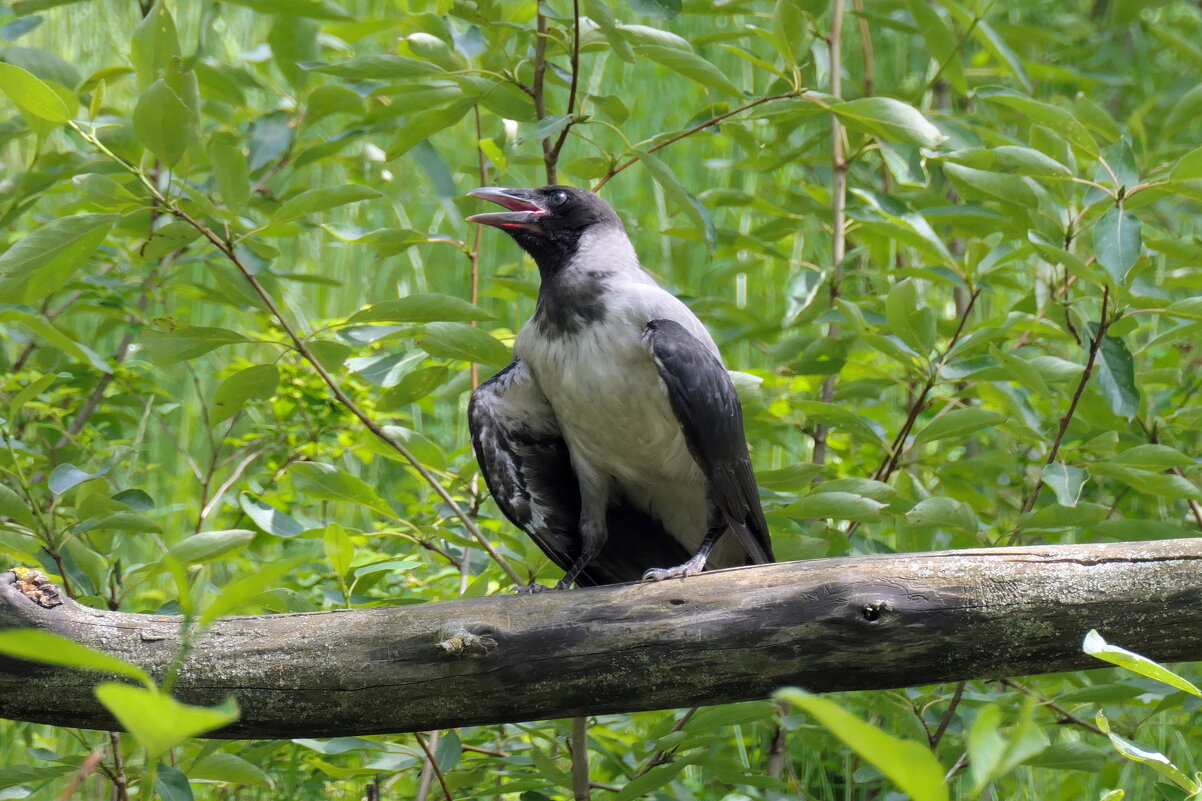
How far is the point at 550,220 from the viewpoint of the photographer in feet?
12.1

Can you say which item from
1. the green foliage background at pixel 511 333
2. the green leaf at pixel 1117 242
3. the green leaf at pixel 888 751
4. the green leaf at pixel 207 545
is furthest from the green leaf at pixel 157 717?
the green leaf at pixel 1117 242

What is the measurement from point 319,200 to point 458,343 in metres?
0.52

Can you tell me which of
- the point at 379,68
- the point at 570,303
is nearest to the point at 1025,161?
the point at 570,303

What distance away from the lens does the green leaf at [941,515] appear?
116 inches

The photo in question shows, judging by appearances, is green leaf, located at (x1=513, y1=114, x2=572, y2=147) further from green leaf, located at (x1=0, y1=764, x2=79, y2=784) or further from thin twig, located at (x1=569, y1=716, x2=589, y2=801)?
green leaf, located at (x1=0, y1=764, x2=79, y2=784)

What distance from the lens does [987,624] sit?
227 cm

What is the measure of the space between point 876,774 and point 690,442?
1.14 metres

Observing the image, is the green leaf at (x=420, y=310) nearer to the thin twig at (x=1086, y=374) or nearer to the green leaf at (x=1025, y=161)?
the green leaf at (x=1025, y=161)

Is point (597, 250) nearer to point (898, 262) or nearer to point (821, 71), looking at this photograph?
point (821, 71)

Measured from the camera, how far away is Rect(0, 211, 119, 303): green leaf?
2471 mm

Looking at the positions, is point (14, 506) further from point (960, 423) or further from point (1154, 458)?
point (1154, 458)

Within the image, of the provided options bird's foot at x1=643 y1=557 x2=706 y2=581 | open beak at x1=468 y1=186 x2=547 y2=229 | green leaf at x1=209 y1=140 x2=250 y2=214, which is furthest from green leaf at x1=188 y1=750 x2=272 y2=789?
open beak at x1=468 y1=186 x2=547 y2=229

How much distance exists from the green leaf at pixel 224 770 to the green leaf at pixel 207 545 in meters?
0.47

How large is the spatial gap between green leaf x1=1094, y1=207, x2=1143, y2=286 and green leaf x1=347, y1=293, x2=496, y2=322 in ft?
5.02
